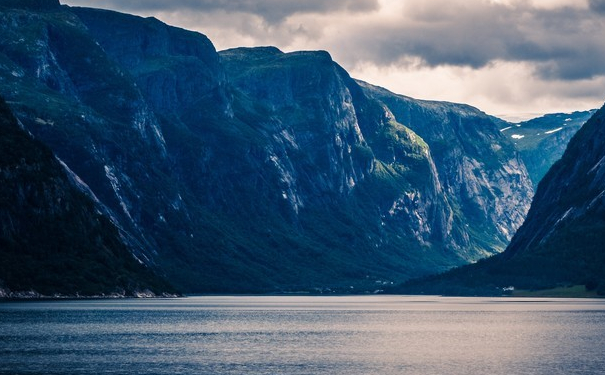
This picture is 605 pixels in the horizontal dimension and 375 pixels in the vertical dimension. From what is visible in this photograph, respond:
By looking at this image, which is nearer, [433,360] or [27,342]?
[433,360]

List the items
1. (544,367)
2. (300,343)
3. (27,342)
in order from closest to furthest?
(544,367) < (27,342) < (300,343)

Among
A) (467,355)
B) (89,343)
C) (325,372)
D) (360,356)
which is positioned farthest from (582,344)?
(89,343)

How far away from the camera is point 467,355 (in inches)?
6796

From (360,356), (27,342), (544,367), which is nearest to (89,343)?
(27,342)

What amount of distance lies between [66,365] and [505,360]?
6200 cm

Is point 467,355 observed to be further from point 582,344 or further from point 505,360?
point 582,344

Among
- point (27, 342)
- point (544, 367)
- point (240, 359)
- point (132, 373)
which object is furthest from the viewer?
point (27, 342)

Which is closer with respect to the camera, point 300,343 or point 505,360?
point 505,360

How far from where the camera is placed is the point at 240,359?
541ft

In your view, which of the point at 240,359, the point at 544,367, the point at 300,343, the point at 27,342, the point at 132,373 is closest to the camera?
the point at 132,373

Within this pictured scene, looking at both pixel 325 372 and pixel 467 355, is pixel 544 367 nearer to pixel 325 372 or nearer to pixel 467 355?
pixel 467 355

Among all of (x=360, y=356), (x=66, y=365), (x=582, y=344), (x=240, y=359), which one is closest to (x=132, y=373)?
(x=66, y=365)

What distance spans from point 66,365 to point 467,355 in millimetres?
59884

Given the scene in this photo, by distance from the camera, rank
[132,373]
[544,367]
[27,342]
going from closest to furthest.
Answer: [132,373]
[544,367]
[27,342]
